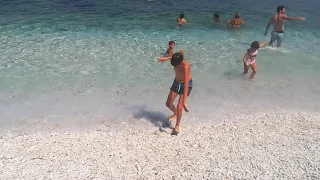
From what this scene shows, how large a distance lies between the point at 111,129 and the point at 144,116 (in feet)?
3.24

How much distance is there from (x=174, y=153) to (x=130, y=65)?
536cm

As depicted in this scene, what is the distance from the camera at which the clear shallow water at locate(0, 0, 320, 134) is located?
8.62 m

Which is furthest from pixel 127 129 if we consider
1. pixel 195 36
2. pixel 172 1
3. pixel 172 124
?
pixel 172 1

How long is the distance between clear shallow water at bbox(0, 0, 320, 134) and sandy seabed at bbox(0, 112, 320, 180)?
922 mm

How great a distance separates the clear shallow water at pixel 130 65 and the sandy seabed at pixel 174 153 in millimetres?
922

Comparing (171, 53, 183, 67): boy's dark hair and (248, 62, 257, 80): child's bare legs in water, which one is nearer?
(171, 53, 183, 67): boy's dark hair

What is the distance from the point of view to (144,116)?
8164 millimetres

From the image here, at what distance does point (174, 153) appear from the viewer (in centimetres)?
655

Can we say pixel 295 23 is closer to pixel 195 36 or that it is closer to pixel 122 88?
pixel 195 36

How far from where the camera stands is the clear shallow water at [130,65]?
862 centimetres

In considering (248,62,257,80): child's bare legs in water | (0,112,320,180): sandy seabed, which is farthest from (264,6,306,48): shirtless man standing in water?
(0,112,320,180): sandy seabed

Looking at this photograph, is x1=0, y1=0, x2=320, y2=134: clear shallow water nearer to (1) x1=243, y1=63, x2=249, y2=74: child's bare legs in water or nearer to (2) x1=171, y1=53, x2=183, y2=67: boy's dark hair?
(1) x1=243, y1=63, x2=249, y2=74: child's bare legs in water

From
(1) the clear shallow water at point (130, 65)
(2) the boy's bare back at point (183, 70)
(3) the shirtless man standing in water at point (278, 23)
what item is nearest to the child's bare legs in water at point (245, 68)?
(1) the clear shallow water at point (130, 65)

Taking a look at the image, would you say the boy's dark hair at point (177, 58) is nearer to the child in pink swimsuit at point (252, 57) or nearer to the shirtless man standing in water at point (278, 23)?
the child in pink swimsuit at point (252, 57)
